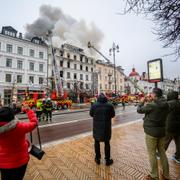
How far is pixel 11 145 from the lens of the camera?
2170 mm

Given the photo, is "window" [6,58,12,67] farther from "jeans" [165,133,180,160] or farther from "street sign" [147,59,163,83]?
"jeans" [165,133,180,160]

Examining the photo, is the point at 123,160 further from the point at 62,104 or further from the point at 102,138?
the point at 62,104

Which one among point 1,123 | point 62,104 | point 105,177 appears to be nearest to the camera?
point 1,123

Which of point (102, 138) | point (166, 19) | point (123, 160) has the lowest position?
point (123, 160)

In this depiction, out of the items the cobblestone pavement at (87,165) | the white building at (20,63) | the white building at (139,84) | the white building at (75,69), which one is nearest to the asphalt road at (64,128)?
the cobblestone pavement at (87,165)

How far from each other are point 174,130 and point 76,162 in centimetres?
275

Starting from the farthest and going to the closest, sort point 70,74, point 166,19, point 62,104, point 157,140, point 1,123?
point 70,74, point 62,104, point 166,19, point 157,140, point 1,123

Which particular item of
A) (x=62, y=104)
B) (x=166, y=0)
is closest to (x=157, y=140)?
(x=166, y=0)

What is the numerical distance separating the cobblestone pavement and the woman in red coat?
5.37 feet

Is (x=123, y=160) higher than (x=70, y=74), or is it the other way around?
(x=70, y=74)

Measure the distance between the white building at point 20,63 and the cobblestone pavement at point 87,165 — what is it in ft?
93.1

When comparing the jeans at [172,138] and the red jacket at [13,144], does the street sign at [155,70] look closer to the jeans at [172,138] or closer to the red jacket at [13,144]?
the jeans at [172,138]

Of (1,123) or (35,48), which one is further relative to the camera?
(35,48)

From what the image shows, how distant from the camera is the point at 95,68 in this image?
2175 inches
